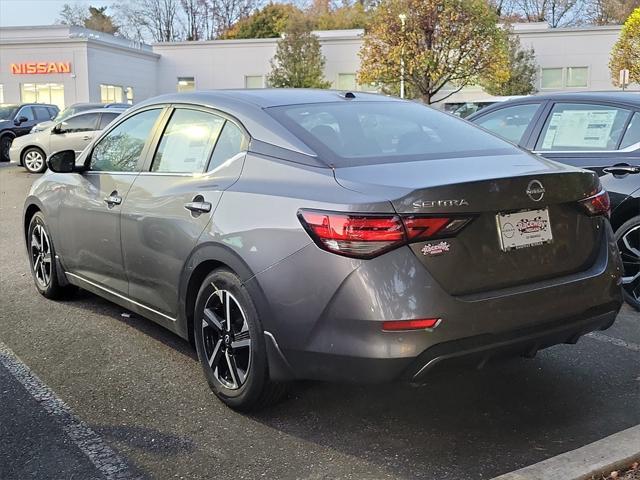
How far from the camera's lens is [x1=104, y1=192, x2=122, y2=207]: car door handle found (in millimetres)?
4350

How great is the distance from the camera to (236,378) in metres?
3.51

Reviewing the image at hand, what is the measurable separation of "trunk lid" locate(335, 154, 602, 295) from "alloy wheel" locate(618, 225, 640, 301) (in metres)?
2.03

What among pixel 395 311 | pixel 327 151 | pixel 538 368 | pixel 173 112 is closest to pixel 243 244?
pixel 327 151

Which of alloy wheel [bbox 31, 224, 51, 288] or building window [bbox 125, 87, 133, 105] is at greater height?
building window [bbox 125, 87, 133, 105]

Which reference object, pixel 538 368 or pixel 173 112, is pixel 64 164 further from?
pixel 538 368

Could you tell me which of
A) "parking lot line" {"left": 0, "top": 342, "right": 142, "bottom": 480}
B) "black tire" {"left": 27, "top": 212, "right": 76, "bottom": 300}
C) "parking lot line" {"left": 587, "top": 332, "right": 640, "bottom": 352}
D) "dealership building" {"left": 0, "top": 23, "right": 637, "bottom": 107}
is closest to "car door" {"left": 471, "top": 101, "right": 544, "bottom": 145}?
"parking lot line" {"left": 587, "top": 332, "right": 640, "bottom": 352}

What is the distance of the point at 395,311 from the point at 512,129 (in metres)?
3.74

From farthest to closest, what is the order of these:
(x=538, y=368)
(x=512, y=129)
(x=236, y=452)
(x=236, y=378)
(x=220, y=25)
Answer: (x=220, y=25), (x=512, y=129), (x=538, y=368), (x=236, y=378), (x=236, y=452)

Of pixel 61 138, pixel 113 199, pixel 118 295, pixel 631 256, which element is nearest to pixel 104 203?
pixel 113 199

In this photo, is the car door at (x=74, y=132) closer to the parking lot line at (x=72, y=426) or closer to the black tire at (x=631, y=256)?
the parking lot line at (x=72, y=426)

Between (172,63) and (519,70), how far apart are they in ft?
71.6

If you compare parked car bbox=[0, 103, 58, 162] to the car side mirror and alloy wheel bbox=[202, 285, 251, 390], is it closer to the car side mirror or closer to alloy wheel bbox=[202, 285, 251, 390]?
the car side mirror

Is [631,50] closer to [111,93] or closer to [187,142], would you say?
[111,93]

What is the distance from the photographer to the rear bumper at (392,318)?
112 inches
